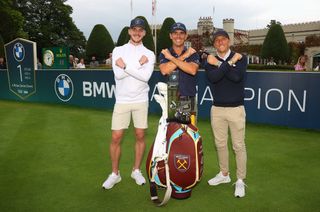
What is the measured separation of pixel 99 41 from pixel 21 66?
24.3 m

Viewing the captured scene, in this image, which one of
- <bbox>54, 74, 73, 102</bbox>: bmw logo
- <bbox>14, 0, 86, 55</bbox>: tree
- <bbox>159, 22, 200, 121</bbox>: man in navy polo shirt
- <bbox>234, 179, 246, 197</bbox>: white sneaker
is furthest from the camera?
<bbox>14, 0, 86, 55</bbox>: tree

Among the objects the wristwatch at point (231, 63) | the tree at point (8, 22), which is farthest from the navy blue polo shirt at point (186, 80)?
the tree at point (8, 22)

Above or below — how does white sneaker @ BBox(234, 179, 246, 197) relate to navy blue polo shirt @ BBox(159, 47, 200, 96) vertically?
below

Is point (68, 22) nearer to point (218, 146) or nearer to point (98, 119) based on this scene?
point (98, 119)

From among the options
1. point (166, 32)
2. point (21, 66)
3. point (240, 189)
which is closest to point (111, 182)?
point (240, 189)

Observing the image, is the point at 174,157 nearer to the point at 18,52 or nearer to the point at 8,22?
the point at 18,52

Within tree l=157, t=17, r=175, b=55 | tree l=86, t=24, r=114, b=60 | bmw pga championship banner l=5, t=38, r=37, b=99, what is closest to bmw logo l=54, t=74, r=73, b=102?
bmw pga championship banner l=5, t=38, r=37, b=99

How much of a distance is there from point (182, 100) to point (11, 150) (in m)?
3.84

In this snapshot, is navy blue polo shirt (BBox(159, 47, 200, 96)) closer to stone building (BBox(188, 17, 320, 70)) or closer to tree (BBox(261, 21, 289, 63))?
tree (BBox(261, 21, 289, 63))

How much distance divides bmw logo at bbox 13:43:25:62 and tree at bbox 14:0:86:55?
1323 inches

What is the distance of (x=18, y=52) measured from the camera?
1267 cm

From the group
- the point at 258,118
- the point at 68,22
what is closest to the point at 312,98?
the point at 258,118

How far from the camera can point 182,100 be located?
3.88 metres

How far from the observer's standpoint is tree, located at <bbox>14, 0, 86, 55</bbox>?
4638cm
